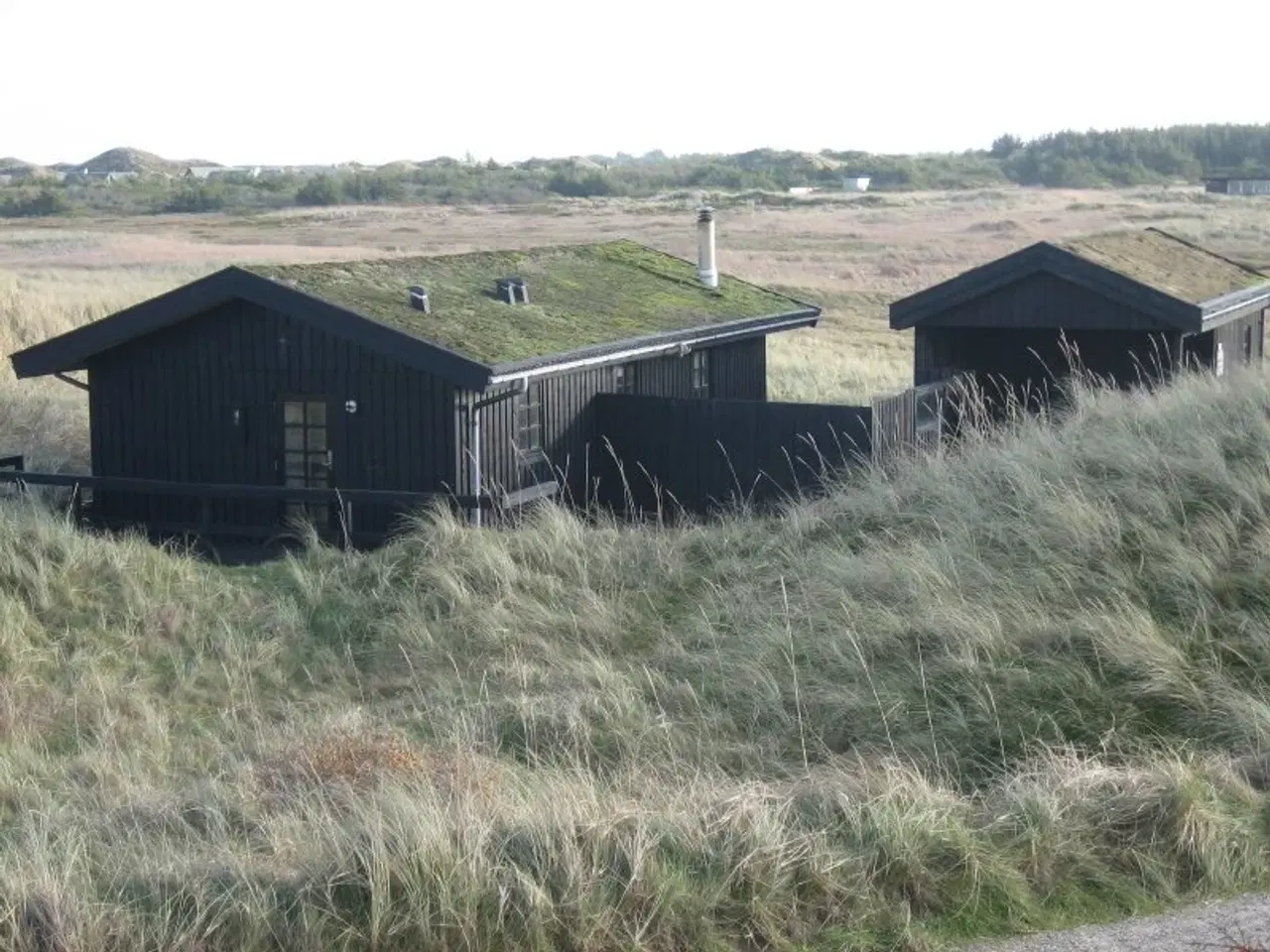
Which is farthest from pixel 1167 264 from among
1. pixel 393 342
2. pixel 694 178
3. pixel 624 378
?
pixel 694 178

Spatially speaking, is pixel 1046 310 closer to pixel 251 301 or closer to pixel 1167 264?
pixel 1167 264

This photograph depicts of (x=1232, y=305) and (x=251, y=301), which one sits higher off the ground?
(x=251, y=301)

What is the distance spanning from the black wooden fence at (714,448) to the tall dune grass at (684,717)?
7.54 ft

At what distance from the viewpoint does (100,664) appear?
14.1 meters

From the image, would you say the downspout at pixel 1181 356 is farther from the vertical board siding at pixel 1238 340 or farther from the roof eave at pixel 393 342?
the roof eave at pixel 393 342

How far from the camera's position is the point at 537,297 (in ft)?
70.4

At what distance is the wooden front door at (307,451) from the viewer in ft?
60.7

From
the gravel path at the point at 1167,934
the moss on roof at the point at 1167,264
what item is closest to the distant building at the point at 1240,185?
the moss on roof at the point at 1167,264

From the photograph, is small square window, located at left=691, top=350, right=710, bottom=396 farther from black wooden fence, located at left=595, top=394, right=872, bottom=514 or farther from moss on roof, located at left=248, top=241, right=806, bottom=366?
black wooden fence, located at left=595, top=394, right=872, bottom=514

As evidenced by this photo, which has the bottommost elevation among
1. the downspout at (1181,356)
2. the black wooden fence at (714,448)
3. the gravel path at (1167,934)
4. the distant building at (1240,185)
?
the gravel path at (1167,934)

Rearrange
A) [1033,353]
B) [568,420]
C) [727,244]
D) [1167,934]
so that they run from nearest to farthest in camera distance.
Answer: [1167,934] < [568,420] < [1033,353] < [727,244]

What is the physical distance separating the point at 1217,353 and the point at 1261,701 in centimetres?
1289

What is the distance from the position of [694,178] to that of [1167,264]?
125 metres

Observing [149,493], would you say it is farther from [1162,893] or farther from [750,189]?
[750,189]
